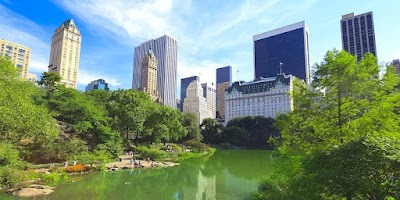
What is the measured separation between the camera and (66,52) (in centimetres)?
9725

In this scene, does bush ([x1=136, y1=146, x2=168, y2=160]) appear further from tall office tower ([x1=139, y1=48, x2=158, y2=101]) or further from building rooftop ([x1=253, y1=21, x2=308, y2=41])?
building rooftop ([x1=253, y1=21, x2=308, y2=41])

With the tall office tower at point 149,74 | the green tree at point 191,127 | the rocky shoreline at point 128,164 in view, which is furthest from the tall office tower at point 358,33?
the rocky shoreline at point 128,164

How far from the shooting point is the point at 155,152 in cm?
3134

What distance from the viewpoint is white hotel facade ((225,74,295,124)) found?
101 meters

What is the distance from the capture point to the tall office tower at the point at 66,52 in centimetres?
9650

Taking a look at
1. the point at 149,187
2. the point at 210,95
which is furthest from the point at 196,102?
the point at 149,187

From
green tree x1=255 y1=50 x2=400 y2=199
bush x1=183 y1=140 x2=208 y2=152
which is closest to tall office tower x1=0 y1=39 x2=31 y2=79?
bush x1=183 y1=140 x2=208 y2=152

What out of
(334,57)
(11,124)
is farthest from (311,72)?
(11,124)

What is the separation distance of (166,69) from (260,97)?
61304mm

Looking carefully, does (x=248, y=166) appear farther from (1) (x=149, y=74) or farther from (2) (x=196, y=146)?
(1) (x=149, y=74)

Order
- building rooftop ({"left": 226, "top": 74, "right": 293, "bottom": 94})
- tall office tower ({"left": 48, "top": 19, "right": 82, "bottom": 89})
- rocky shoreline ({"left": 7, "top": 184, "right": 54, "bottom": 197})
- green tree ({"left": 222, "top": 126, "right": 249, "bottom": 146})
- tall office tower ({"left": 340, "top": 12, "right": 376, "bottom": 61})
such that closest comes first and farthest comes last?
1. rocky shoreline ({"left": 7, "top": 184, "right": 54, "bottom": 197})
2. green tree ({"left": 222, "top": 126, "right": 249, "bottom": 146})
3. tall office tower ({"left": 340, "top": 12, "right": 376, "bottom": 61})
4. tall office tower ({"left": 48, "top": 19, "right": 82, "bottom": 89})
5. building rooftop ({"left": 226, "top": 74, "right": 293, "bottom": 94})

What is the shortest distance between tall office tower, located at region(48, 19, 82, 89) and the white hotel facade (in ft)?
206

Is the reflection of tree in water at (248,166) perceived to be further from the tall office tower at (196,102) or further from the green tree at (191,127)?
the tall office tower at (196,102)

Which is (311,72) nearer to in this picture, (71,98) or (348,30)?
(71,98)
